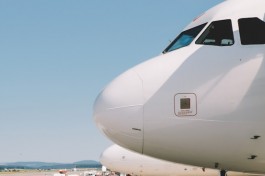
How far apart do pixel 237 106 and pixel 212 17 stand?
8.72 ft

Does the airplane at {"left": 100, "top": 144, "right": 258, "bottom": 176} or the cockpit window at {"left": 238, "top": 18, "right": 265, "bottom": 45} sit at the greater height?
the cockpit window at {"left": 238, "top": 18, "right": 265, "bottom": 45}

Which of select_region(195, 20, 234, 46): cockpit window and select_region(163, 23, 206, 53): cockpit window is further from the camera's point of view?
select_region(163, 23, 206, 53): cockpit window

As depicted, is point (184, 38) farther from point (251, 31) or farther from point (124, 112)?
point (124, 112)

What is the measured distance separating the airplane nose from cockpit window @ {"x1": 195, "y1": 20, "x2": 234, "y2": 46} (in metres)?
2.04

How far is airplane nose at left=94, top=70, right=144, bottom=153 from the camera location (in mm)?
10094

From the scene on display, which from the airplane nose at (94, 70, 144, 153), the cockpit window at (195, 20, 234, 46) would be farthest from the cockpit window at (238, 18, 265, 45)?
the airplane nose at (94, 70, 144, 153)

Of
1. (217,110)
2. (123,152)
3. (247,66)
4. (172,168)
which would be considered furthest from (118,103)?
(123,152)

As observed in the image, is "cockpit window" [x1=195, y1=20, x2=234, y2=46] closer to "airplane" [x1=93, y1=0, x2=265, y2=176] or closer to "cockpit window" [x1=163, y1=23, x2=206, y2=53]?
"airplane" [x1=93, y1=0, x2=265, y2=176]

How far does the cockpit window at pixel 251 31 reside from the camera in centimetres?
1046

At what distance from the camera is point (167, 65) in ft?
34.5

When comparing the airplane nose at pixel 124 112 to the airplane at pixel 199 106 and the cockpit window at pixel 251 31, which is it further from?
the cockpit window at pixel 251 31

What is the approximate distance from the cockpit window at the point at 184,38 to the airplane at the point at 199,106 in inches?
28.6

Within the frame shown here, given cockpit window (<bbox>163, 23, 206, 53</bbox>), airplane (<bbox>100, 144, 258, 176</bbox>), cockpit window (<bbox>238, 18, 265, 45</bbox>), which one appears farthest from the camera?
airplane (<bbox>100, 144, 258, 176</bbox>)

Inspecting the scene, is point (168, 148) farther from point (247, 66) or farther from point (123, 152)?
point (123, 152)
